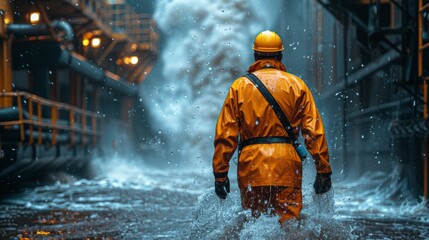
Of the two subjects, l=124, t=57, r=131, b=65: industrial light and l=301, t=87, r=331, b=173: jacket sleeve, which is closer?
l=301, t=87, r=331, b=173: jacket sleeve

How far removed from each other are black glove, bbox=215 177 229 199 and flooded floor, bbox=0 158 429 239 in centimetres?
15

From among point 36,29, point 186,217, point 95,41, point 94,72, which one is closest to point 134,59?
point 95,41

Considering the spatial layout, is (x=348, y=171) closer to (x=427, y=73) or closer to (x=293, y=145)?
(x=427, y=73)

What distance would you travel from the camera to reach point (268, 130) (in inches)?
179

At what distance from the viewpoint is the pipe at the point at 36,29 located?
56.5ft

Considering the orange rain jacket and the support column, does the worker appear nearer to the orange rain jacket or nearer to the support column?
the orange rain jacket

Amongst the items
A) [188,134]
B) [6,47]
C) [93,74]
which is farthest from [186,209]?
[188,134]

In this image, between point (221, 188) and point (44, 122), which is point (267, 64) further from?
point (44, 122)

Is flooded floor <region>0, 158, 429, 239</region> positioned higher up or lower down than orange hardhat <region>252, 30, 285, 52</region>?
lower down

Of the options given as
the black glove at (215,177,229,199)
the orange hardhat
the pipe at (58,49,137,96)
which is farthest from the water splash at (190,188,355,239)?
the pipe at (58,49,137,96)

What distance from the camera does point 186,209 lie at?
973 centimetres

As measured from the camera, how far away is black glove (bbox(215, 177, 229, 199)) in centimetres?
465

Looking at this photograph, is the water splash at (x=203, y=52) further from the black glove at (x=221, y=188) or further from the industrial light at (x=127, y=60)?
the black glove at (x=221, y=188)

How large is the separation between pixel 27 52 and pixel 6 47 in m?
2.54
